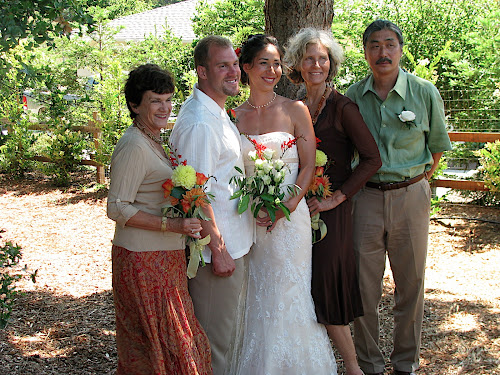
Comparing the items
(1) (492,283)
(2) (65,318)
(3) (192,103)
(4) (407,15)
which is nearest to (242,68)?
(3) (192,103)

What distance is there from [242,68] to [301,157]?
0.69 meters

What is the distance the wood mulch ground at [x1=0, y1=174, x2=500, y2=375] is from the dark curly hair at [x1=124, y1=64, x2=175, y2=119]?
225 cm

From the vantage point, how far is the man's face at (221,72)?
321cm

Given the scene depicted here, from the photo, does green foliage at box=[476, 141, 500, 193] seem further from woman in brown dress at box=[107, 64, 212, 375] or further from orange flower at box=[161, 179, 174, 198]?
orange flower at box=[161, 179, 174, 198]

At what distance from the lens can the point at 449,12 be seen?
10656 millimetres

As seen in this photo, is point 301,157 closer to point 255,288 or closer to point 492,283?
point 255,288

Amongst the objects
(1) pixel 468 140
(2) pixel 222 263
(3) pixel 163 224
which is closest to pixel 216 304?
(2) pixel 222 263

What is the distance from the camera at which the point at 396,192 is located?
3.86m

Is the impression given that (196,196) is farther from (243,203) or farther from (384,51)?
(384,51)

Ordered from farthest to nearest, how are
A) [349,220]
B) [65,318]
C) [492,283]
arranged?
[492,283], [65,318], [349,220]

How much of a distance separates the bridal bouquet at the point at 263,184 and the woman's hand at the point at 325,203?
0.30 meters

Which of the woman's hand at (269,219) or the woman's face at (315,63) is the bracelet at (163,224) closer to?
the woman's hand at (269,219)

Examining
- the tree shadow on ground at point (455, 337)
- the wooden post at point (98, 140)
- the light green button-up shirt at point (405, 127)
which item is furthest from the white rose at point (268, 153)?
the wooden post at point (98, 140)

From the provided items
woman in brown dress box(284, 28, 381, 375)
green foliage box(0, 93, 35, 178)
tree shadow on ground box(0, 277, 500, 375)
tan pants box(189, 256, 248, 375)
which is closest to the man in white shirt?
tan pants box(189, 256, 248, 375)
